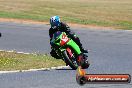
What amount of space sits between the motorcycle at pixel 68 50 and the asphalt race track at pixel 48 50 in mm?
2321

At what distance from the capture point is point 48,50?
4072 centimetres

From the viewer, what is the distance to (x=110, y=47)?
156ft

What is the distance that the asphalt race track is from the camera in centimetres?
2325

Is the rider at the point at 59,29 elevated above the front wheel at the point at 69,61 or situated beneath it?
elevated above

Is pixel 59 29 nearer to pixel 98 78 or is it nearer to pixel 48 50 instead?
pixel 98 78

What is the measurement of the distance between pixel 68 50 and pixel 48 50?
34.3 metres

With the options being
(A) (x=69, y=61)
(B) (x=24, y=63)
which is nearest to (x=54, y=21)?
(A) (x=69, y=61)

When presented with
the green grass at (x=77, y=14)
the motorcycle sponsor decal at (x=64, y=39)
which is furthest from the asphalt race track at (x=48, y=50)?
the green grass at (x=77, y=14)

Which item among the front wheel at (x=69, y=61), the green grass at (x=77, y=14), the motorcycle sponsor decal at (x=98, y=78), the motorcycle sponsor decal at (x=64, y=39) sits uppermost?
the motorcycle sponsor decal at (x=64, y=39)

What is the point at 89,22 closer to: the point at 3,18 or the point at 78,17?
the point at 78,17

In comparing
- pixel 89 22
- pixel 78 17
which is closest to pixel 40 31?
pixel 89 22

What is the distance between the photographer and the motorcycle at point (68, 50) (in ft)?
20.7

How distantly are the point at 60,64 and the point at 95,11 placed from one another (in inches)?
2712

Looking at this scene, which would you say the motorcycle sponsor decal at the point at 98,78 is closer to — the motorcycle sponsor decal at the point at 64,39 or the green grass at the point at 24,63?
the motorcycle sponsor decal at the point at 64,39
